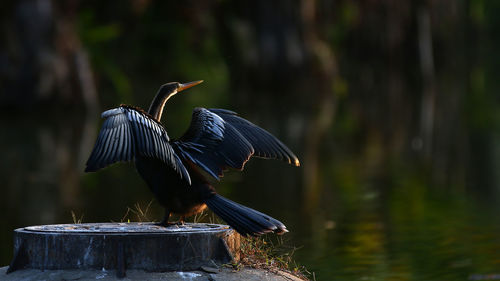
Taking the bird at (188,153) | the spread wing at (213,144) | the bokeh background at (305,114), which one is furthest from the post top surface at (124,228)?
the bokeh background at (305,114)

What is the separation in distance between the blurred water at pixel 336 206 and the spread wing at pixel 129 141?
284 cm

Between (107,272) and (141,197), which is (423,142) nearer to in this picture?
(141,197)

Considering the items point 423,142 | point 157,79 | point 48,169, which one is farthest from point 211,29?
point 48,169

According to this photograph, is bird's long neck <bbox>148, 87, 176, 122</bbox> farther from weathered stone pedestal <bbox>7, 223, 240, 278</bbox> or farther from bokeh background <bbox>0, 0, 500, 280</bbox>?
bokeh background <bbox>0, 0, 500, 280</bbox>

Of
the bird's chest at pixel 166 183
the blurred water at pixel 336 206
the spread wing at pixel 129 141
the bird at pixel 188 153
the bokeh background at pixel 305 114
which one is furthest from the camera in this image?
the bokeh background at pixel 305 114

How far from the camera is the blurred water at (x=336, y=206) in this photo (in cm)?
970

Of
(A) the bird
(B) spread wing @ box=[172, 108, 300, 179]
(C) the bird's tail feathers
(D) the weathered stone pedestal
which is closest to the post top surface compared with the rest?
(D) the weathered stone pedestal

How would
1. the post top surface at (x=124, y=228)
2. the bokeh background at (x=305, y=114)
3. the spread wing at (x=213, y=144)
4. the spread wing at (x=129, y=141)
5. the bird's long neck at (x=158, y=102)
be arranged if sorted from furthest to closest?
1. the bokeh background at (x=305, y=114)
2. the bird's long neck at (x=158, y=102)
3. the spread wing at (x=213, y=144)
4. the post top surface at (x=124, y=228)
5. the spread wing at (x=129, y=141)

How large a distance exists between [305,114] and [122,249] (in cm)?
2582

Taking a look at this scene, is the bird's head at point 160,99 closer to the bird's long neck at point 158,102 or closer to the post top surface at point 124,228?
the bird's long neck at point 158,102

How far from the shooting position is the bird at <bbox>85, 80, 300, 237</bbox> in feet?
20.6

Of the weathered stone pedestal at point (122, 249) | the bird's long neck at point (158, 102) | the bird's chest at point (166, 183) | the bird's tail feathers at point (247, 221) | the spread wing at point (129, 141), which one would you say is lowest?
the weathered stone pedestal at point (122, 249)

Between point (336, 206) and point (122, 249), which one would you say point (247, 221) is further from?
point (336, 206)

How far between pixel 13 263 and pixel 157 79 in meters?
43.8
